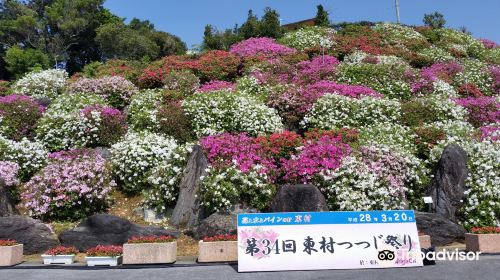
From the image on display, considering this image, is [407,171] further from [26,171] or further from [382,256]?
[26,171]

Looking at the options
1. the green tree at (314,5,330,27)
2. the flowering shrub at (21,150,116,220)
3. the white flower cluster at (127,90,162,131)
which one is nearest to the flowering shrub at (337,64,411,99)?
the white flower cluster at (127,90,162,131)

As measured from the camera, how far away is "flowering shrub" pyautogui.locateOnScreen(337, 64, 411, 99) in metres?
19.7

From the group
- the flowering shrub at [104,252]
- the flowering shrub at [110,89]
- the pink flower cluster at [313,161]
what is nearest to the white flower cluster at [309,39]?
the flowering shrub at [110,89]

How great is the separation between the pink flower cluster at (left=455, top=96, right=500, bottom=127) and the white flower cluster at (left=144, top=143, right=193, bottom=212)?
11807mm

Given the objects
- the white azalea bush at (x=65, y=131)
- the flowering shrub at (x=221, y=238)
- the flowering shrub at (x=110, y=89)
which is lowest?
the flowering shrub at (x=221, y=238)

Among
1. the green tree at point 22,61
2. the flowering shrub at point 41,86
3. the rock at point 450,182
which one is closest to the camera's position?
the rock at point 450,182

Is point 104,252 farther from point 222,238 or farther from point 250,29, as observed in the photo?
point 250,29

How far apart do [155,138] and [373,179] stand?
22.6 feet

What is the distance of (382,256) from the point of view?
8156mm

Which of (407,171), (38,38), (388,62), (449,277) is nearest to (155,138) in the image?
(407,171)

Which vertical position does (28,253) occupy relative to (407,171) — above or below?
below

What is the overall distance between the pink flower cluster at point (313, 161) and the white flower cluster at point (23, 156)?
26.3 ft

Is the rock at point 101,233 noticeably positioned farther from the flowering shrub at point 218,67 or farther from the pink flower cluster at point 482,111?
the flowering shrub at point 218,67

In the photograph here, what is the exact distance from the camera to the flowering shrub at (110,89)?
19.8 metres
